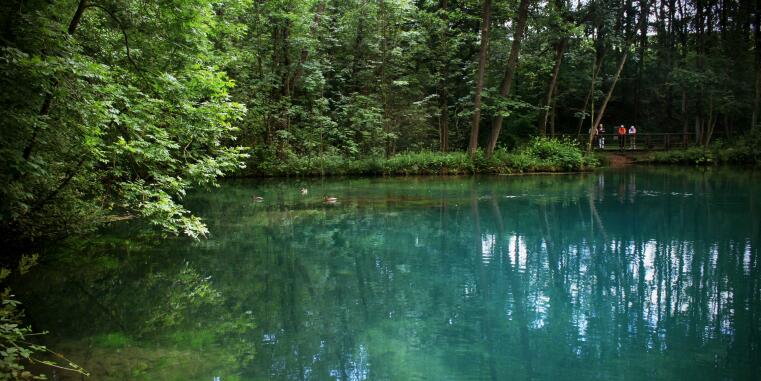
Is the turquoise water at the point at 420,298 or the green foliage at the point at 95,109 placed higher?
the green foliage at the point at 95,109

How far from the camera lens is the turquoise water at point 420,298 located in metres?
5.27

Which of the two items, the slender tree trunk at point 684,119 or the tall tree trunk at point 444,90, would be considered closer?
the tall tree trunk at point 444,90

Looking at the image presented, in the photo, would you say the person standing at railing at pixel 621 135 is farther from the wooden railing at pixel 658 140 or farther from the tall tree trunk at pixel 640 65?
the tall tree trunk at pixel 640 65

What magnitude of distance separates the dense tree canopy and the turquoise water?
4.08ft

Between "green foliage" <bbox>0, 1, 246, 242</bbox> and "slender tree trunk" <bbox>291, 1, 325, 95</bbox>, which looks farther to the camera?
"slender tree trunk" <bbox>291, 1, 325, 95</bbox>

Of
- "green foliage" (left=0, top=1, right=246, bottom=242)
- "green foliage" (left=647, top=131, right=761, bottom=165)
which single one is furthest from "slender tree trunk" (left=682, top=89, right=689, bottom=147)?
"green foliage" (left=0, top=1, right=246, bottom=242)

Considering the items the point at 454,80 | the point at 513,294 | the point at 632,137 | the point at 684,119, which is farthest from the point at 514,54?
the point at 513,294

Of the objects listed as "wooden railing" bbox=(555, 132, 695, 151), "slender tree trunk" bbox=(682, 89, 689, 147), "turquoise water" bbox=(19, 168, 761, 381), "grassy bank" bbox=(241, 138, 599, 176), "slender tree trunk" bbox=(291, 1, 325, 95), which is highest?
"slender tree trunk" bbox=(291, 1, 325, 95)

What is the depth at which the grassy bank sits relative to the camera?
25.7m

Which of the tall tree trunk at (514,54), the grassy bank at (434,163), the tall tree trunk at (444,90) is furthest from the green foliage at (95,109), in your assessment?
the tall tree trunk at (444,90)

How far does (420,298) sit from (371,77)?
23438 mm

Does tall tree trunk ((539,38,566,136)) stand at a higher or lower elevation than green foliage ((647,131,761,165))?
higher

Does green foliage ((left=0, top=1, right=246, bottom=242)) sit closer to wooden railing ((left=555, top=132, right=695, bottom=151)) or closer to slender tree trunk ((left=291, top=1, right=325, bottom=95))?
slender tree trunk ((left=291, top=1, right=325, bottom=95))

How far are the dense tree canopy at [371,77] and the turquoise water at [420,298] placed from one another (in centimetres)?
124
